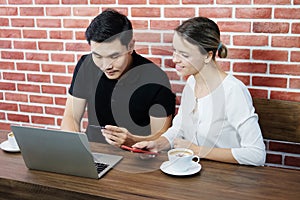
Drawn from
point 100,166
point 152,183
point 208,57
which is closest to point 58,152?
point 100,166

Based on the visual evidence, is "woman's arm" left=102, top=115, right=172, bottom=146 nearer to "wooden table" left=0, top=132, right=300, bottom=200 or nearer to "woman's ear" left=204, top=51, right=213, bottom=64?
"wooden table" left=0, top=132, right=300, bottom=200

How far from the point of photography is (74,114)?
191 cm

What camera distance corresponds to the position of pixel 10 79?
260 centimetres

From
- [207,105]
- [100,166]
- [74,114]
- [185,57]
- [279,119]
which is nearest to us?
[100,166]

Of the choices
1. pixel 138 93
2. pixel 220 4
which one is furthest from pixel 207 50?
pixel 220 4

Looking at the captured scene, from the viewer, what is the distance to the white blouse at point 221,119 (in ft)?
4.88

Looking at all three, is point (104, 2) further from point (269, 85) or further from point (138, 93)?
point (269, 85)

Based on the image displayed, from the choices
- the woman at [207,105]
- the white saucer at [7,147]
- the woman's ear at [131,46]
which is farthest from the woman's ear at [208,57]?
the white saucer at [7,147]

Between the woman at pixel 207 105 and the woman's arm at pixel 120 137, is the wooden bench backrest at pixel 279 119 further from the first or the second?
the woman's arm at pixel 120 137

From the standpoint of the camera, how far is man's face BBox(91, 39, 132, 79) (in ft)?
5.19

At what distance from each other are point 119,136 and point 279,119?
74 centimetres

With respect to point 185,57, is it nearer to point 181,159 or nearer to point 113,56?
point 113,56

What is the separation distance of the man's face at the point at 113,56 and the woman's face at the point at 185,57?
7.4 inches

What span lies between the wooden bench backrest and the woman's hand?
2.14 feet
